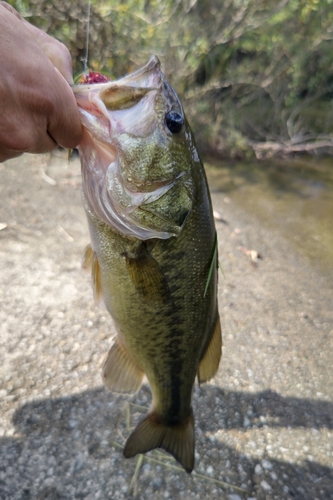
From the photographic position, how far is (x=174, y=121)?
4.37 feet

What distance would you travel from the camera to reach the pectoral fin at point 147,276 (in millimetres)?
1439

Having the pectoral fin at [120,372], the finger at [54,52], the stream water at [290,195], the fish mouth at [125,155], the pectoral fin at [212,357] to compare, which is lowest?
the stream water at [290,195]

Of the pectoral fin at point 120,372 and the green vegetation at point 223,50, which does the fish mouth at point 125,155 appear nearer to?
the pectoral fin at point 120,372

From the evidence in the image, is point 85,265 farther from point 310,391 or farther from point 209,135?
point 209,135

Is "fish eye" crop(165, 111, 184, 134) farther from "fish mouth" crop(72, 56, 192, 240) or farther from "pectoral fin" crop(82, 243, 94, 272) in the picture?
"pectoral fin" crop(82, 243, 94, 272)

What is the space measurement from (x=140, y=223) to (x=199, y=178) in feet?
1.02

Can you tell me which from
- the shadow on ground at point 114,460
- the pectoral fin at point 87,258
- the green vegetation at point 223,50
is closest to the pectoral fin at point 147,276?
the pectoral fin at point 87,258

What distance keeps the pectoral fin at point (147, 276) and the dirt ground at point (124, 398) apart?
3.63 ft

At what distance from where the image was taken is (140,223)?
4.52 ft

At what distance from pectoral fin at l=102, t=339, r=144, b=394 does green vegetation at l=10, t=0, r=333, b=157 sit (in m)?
4.67

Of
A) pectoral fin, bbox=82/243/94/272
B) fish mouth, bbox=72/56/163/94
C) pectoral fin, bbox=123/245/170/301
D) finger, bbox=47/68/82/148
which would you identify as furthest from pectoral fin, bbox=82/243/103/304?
Answer: fish mouth, bbox=72/56/163/94

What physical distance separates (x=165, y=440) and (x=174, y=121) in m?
1.53

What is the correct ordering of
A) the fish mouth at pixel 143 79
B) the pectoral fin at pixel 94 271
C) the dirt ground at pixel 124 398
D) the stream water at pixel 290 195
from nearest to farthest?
the fish mouth at pixel 143 79, the pectoral fin at pixel 94 271, the dirt ground at pixel 124 398, the stream water at pixel 290 195

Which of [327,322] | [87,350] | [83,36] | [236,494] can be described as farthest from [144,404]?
[83,36]
